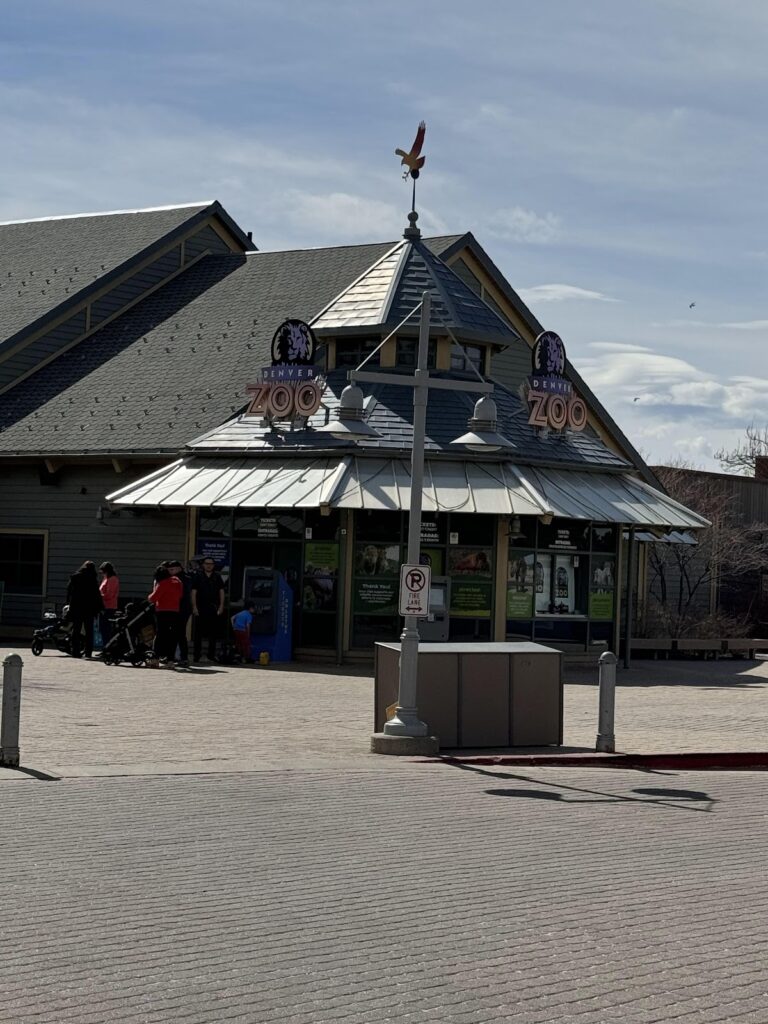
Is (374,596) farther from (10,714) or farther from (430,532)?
(10,714)

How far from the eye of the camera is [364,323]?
3077cm

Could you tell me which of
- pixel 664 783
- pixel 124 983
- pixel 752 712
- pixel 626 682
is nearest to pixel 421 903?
pixel 124 983

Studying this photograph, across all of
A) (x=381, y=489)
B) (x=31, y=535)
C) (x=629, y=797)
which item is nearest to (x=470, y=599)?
(x=381, y=489)

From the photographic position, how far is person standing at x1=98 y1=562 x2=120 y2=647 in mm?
28312

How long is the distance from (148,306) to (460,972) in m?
33.6

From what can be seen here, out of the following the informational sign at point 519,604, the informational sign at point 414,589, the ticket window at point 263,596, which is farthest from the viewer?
the informational sign at point 519,604

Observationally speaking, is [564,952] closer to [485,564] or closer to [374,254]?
[485,564]

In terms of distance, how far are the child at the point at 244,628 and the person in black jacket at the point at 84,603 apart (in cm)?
256

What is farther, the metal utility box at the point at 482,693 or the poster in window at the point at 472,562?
the poster in window at the point at 472,562

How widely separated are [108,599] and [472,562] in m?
6.92

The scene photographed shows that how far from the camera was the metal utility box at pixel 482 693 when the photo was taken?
16.7 meters

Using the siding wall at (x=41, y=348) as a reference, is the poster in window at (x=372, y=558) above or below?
below

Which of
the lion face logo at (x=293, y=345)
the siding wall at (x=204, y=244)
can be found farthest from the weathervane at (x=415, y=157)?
the siding wall at (x=204, y=244)

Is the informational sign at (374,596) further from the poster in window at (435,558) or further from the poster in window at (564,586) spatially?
the poster in window at (564,586)
